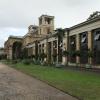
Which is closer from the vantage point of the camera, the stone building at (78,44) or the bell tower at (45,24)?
the stone building at (78,44)

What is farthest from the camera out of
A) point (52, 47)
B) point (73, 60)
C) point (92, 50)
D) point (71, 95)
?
point (52, 47)

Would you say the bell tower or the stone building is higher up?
the bell tower

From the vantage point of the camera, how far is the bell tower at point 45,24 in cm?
10923

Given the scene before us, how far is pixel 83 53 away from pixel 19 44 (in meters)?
81.0

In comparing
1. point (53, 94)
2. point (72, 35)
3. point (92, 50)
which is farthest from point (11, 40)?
point (53, 94)

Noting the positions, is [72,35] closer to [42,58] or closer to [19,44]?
[42,58]

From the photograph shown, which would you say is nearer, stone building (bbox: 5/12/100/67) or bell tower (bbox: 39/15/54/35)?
stone building (bbox: 5/12/100/67)

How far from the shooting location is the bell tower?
358ft

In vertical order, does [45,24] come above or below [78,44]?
above

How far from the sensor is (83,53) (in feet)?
131

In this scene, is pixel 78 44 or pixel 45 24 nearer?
pixel 78 44

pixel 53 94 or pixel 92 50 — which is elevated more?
pixel 92 50

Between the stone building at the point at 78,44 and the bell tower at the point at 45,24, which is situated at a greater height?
the bell tower at the point at 45,24

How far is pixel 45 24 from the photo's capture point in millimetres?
110312
